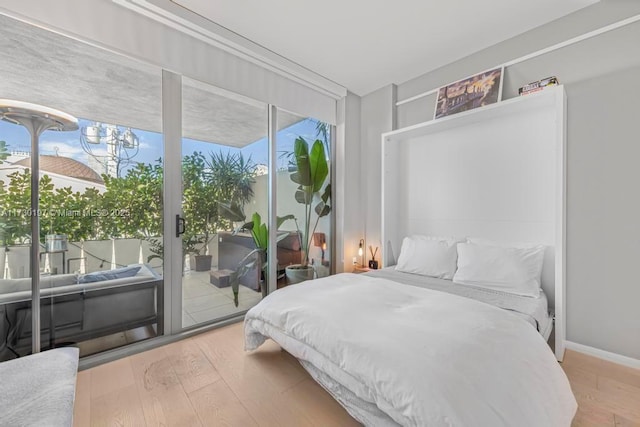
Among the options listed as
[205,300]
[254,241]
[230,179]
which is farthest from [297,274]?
[230,179]

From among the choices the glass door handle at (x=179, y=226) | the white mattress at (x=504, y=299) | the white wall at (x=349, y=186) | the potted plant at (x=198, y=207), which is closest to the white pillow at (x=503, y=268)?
the white mattress at (x=504, y=299)

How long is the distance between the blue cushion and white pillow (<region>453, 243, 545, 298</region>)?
2.74 metres

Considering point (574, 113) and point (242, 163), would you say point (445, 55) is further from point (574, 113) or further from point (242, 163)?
point (242, 163)

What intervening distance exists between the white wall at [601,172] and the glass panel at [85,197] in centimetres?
336

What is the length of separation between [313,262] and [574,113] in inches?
115

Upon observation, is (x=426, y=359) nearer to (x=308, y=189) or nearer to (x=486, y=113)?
(x=486, y=113)

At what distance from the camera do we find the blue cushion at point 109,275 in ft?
6.47

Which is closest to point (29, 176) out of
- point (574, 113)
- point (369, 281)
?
point (369, 281)

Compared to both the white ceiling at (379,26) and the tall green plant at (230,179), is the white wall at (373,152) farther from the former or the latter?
the tall green plant at (230,179)

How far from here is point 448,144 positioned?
9.61 feet

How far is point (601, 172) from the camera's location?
2.03 m

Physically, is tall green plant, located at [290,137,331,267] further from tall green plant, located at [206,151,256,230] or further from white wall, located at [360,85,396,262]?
tall green plant, located at [206,151,256,230]

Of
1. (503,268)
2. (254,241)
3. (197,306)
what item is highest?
(254,241)

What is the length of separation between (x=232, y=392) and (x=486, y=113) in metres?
3.02
